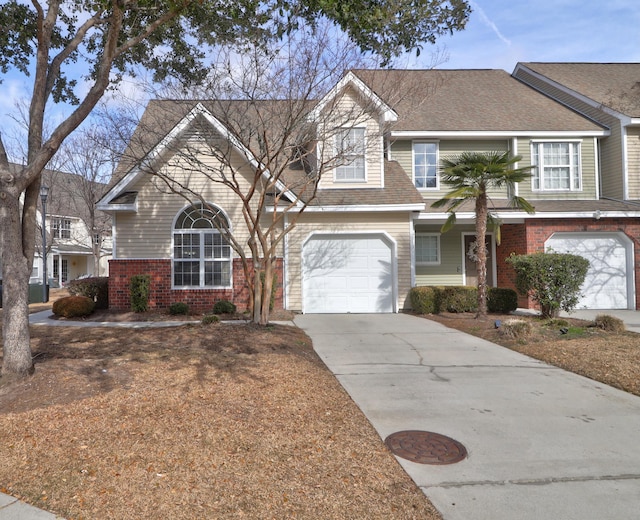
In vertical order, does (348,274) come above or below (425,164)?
below

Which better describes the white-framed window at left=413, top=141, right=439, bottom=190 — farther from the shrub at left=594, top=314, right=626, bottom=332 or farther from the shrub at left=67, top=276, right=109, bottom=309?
the shrub at left=67, top=276, right=109, bottom=309

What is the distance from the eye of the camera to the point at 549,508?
3.42 meters

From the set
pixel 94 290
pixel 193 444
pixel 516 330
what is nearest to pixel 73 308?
pixel 94 290

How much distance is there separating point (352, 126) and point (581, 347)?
6.18 m

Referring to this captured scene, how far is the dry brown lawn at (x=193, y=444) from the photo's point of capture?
11.2 ft

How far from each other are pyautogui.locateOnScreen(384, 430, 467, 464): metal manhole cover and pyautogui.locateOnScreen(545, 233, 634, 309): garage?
11.8 m

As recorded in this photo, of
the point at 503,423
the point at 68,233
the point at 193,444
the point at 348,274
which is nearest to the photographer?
the point at 193,444

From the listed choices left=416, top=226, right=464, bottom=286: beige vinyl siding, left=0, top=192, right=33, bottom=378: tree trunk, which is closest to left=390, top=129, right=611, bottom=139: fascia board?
left=416, top=226, right=464, bottom=286: beige vinyl siding

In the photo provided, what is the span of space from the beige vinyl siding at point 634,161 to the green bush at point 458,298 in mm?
6789

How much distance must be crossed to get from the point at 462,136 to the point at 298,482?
46.0ft

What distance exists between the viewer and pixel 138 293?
13047 millimetres

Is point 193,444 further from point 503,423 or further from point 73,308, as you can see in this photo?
point 73,308

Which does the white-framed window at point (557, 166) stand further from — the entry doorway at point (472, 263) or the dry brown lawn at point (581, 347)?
the dry brown lawn at point (581, 347)

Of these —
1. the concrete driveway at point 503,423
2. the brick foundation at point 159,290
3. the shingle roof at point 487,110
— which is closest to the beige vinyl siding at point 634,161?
the shingle roof at point 487,110
